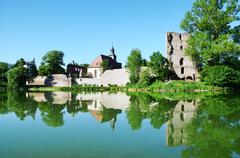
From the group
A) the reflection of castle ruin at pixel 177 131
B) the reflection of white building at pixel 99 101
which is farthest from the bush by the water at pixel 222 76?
the reflection of castle ruin at pixel 177 131

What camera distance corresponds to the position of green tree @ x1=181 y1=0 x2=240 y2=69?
129 feet

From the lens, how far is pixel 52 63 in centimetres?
7356

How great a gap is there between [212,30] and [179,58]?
1247 cm

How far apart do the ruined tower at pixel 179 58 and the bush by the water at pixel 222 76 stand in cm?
1269

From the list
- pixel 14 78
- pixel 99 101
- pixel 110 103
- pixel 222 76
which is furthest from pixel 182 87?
pixel 14 78

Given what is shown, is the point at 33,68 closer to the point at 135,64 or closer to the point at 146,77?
the point at 135,64

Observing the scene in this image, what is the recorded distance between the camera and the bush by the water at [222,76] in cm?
3821

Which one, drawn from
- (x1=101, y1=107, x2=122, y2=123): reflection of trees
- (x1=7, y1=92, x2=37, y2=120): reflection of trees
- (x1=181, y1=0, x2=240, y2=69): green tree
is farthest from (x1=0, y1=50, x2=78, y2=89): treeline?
(x1=101, y1=107, x2=122, y2=123): reflection of trees

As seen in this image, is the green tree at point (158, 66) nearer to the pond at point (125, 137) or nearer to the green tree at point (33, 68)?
the pond at point (125, 137)

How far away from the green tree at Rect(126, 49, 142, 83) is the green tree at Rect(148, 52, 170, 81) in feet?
10.0

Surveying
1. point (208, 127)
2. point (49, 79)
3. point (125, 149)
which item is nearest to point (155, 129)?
point (208, 127)

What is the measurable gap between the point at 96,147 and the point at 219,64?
118ft

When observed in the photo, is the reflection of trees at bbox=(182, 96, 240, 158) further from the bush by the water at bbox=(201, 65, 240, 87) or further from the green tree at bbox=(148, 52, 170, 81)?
the green tree at bbox=(148, 52, 170, 81)

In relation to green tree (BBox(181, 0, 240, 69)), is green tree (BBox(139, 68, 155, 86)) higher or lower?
lower
